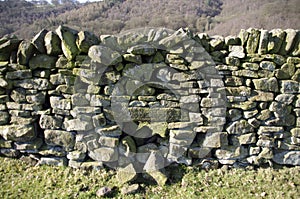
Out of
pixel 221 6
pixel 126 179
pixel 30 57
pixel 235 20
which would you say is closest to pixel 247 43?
pixel 126 179

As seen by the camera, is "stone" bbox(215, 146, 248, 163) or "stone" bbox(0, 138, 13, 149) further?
"stone" bbox(0, 138, 13, 149)

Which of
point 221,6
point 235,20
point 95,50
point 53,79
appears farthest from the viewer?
point 221,6

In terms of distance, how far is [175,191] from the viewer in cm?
430

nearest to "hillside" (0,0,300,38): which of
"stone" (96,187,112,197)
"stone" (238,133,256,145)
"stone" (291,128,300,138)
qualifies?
"stone" (238,133,256,145)

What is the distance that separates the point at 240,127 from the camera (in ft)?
15.0

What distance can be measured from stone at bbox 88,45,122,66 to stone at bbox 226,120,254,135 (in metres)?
2.45

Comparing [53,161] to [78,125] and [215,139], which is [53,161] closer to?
[78,125]

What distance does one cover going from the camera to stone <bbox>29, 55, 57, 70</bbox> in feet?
14.8

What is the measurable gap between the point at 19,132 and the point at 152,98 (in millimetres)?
2722

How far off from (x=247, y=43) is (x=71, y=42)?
3171 millimetres

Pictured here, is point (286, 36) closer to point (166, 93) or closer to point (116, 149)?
point (166, 93)

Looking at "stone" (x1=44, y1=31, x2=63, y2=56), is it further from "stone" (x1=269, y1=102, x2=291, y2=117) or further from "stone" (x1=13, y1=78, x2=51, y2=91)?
"stone" (x1=269, y1=102, x2=291, y2=117)

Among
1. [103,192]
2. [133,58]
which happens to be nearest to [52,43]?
[133,58]

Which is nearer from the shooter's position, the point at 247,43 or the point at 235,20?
the point at 247,43
